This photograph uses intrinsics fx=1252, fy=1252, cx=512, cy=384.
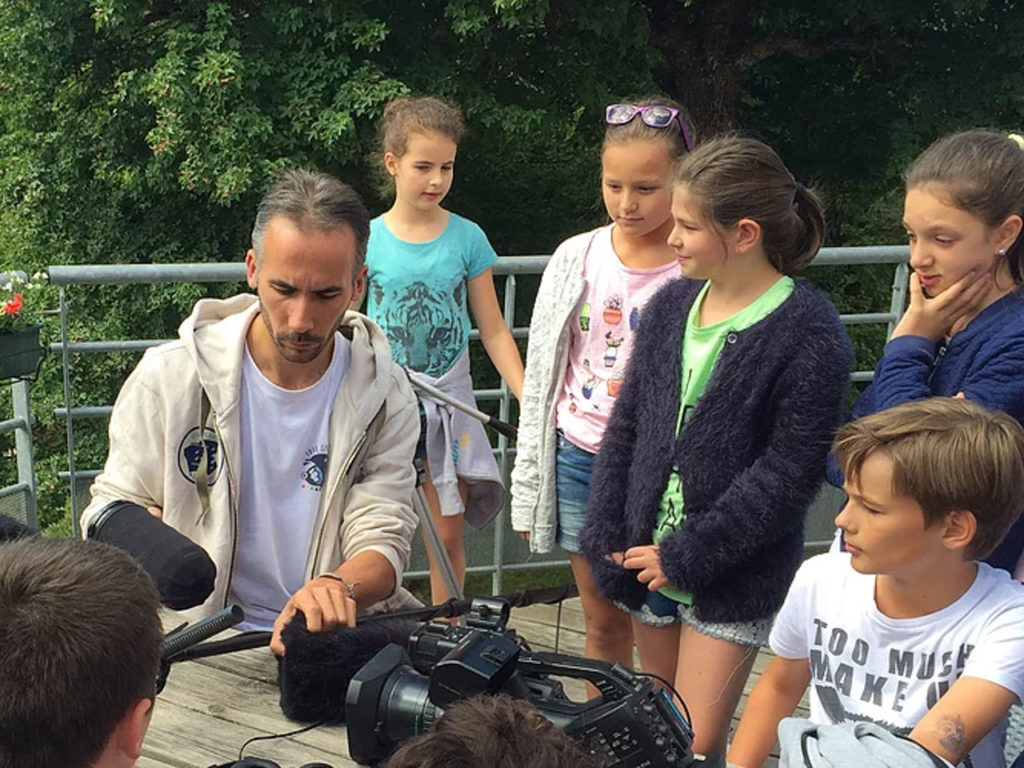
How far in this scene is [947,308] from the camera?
7.55 ft

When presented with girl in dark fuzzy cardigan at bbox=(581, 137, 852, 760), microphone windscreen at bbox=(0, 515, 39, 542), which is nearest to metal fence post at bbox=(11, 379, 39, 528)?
microphone windscreen at bbox=(0, 515, 39, 542)

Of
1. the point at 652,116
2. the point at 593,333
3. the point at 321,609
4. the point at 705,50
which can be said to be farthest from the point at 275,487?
the point at 705,50

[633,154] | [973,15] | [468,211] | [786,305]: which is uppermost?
[973,15]

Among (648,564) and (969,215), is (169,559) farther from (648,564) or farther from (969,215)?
(969,215)

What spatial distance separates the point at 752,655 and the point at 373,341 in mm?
1015

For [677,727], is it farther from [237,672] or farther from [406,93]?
[406,93]

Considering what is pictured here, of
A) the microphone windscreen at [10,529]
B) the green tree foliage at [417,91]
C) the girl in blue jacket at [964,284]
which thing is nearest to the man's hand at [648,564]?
the girl in blue jacket at [964,284]

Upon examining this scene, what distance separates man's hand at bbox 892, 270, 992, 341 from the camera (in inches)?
90.0

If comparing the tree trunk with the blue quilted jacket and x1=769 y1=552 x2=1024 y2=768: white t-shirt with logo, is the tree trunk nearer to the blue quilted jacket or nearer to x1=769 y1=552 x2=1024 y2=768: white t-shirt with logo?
the blue quilted jacket

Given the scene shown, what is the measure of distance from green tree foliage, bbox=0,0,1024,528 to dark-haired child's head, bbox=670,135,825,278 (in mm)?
7228

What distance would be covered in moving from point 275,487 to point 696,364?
876 mm

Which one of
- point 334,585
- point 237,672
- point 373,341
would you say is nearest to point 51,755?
point 334,585

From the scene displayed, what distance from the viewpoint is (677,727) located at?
4.81 ft

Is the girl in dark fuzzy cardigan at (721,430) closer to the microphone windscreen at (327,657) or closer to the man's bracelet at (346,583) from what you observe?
the man's bracelet at (346,583)
